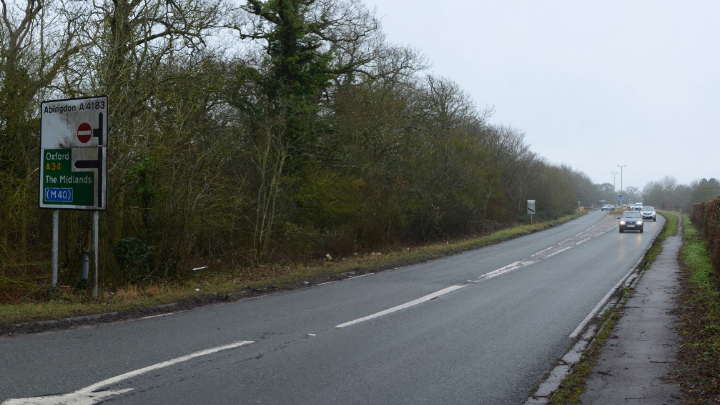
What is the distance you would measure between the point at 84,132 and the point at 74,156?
1.64 feet

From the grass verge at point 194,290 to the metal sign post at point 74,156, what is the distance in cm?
79

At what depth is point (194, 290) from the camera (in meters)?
11.7

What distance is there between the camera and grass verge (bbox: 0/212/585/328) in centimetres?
873

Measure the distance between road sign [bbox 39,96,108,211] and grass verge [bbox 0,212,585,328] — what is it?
176cm

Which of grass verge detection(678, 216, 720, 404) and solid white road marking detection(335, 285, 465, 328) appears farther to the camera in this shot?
solid white road marking detection(335, 285, 465, 328)

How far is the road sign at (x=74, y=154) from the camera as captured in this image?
10.2 meters

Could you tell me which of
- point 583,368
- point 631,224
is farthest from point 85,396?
point 631,224

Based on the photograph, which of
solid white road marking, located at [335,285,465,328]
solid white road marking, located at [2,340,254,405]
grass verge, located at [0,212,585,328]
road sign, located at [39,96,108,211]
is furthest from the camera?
road sign, located at [39,96,108,211]

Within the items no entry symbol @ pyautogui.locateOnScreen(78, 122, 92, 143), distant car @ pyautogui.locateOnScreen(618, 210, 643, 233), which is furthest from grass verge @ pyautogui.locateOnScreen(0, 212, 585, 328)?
distant car @ pyautogui.locateOnScreen(618, 210, 643, 233)

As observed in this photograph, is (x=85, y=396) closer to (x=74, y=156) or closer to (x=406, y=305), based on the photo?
(x=406, y=305)

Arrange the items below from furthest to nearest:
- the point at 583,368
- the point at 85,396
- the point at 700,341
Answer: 1. the point at 700,341
2. the point at 583,368
3. the point at 85,396

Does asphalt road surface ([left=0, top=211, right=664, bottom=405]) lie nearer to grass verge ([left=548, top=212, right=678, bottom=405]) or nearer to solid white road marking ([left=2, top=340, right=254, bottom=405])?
solid white road marking ([left=2, top=340, right=254, bottom=405])

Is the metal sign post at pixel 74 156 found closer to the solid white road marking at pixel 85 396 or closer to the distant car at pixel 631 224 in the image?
the solid white road marking at pixel 85 396

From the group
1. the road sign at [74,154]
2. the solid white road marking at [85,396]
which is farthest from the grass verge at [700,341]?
the road sign at [74,154]
